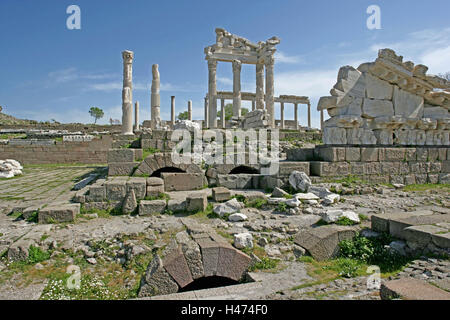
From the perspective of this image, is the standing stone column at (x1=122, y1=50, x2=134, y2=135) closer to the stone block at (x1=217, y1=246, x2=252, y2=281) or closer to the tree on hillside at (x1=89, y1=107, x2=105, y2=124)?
the stone block at (x1=217, y1=246, x2=252, y2=281)

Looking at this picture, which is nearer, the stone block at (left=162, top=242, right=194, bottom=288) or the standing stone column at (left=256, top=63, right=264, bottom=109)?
the stone block at (left=162, top=242, right=194, bottom=288)

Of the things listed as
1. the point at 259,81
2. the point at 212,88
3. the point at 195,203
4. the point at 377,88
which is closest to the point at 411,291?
the point at 195,203

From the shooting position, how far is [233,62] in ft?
76.3

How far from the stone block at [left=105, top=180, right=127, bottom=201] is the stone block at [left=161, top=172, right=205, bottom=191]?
4.41ft

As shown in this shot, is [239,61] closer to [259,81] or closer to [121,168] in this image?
[259,81]

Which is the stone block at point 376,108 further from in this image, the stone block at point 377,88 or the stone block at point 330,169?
the stone block at point 330,169

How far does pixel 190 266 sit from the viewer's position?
143 inches

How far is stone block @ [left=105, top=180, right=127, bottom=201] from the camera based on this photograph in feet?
22.0

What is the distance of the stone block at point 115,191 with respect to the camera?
6715mm

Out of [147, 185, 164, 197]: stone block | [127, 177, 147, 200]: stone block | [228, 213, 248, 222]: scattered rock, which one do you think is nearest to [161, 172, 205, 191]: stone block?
[147, 185, 164, 197]: stone block

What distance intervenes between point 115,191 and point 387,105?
8.86m

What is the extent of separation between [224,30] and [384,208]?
67.6 feet

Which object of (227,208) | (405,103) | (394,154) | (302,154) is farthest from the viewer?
(302,154)

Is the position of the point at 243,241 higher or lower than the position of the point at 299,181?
lower
